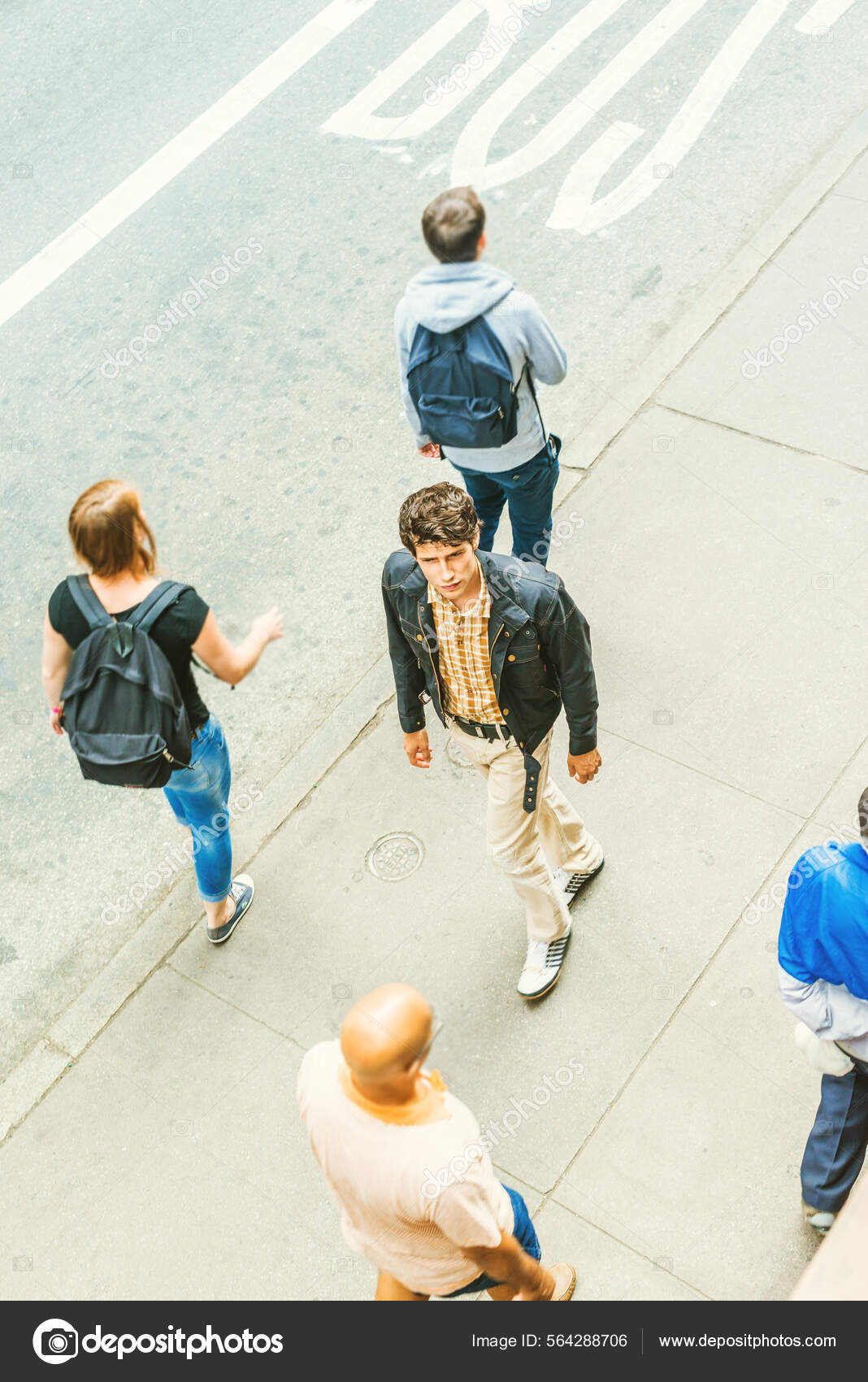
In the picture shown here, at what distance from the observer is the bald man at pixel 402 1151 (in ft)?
8.96

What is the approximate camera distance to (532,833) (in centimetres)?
435

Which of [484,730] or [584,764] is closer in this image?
[484,730]

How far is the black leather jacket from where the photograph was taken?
3803 mm

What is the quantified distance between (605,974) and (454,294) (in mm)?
2578

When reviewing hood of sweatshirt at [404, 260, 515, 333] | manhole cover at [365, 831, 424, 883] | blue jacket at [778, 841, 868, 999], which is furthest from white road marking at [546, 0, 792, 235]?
blue jacket at [778, 841, 868, 999]

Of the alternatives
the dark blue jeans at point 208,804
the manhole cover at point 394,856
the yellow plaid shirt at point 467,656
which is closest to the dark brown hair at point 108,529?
the dark blue jeans at point 208,804

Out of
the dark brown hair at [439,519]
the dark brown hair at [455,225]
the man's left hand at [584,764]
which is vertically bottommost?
the man's left hand at [584,764]

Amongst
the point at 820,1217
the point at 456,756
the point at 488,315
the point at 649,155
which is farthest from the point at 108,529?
the point at 649,155

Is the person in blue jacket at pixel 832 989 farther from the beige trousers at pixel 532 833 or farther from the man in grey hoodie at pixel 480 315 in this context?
the man in grey hoodie at pixel 480 315

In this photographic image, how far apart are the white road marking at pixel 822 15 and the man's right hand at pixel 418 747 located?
6.62 m

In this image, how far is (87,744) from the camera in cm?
400

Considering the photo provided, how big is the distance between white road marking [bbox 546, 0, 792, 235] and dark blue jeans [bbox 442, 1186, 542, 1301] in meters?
6.05

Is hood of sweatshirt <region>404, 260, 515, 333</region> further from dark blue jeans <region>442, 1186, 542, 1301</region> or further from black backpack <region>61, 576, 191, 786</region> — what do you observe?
dark blue jeans <region>442, 1186, 542, 1301</region>

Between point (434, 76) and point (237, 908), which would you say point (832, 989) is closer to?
point (237, 908)
